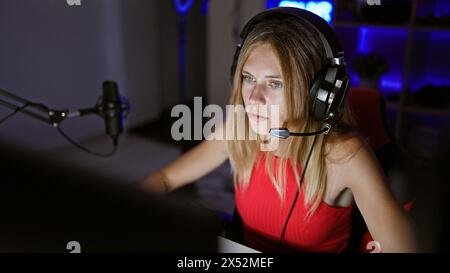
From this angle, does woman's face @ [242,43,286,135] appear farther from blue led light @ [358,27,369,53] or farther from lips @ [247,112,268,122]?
blue led light @ [358,27,369,53]

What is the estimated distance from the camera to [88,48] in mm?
2230

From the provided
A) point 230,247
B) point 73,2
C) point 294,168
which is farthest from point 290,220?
point 73,2

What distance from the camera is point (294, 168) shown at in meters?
0.91

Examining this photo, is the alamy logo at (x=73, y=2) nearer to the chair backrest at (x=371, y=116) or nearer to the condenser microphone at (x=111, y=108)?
the condenser microphone at (x=111, y=108)

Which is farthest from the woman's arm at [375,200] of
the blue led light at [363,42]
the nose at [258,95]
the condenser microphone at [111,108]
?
the blue led light at [363,42]

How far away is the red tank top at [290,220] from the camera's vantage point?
2.90 ft

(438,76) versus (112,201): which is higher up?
(438,76)

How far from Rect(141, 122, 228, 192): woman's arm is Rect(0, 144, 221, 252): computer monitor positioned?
651 millimetres

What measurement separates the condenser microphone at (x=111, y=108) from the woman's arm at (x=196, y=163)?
0.69 feet

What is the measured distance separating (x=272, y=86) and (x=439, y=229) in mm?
439

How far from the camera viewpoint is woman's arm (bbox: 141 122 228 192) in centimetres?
107
